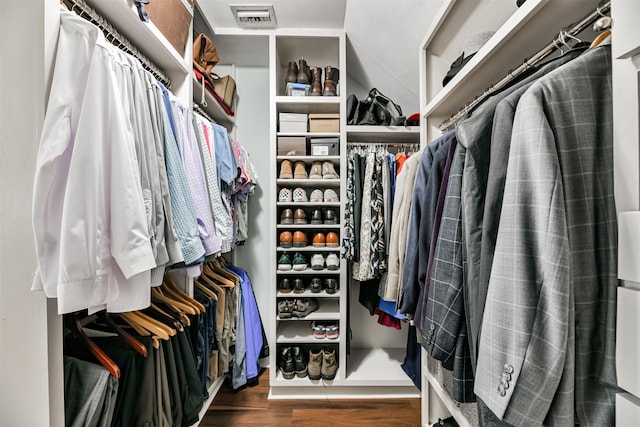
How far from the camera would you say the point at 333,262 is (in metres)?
1.54

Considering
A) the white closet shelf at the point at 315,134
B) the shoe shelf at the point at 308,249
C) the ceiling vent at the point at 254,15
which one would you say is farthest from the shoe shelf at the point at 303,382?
the ceiling vent at the point at 254,15

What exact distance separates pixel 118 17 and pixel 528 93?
3.73 ft

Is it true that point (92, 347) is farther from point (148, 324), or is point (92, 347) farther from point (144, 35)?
point (144, 35)

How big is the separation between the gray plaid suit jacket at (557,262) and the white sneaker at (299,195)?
3.90ft

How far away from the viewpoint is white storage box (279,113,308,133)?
1.59m

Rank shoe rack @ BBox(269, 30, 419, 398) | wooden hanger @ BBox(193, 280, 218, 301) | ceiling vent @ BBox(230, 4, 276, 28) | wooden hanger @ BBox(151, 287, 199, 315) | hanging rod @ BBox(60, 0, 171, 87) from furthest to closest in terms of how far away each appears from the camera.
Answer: shoe rack @ BBox(269, 30, 419, 398), ceiling vent @ BBox(230, 4, 276, 28), wooden hanger @ BBox(193, 280, 218, 301), wooden hanger @ BBox(151, 287, 199, 315), hanging rod @ BBox(60, 0, 171, 87)

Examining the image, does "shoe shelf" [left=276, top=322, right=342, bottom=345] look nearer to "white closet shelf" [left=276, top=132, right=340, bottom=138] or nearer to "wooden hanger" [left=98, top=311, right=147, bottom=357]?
"wooden hanger" [left=98, top=311, right=147, bottom=357]

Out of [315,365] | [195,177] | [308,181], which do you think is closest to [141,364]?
[195,177]

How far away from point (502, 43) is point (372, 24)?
1.00 meters

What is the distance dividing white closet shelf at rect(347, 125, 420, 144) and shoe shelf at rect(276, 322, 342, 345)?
1204 mm

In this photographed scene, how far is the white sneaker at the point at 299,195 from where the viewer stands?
62.1 inches

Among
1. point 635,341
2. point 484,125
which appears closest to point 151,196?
point 484,125

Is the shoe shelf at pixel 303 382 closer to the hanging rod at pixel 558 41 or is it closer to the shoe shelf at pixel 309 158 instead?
the shoe shelf at pixel 309 158

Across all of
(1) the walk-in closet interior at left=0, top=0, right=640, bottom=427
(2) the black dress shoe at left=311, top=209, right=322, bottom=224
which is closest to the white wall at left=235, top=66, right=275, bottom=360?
(2) the black dress shoe at left=311, top=209, right=322, bottom=224
